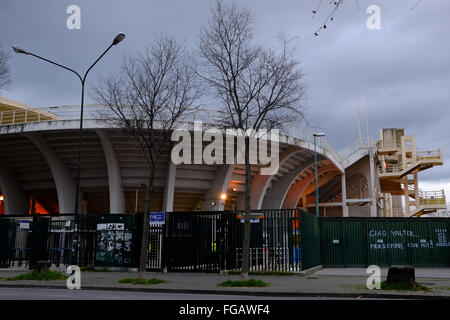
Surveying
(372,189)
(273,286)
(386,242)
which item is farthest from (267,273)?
(372,189)

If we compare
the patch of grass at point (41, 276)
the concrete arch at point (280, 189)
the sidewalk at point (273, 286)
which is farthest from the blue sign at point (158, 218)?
the concrete arch at point (280, 189)

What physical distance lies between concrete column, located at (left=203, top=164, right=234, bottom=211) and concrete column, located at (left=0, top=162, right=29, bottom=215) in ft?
47.8

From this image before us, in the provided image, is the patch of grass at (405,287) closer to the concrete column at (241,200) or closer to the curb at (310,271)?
the curb at (310,271)

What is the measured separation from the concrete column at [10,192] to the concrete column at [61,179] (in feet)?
15.0

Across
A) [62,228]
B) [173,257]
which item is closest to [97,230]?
[62,228]

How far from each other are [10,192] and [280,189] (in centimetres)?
2252

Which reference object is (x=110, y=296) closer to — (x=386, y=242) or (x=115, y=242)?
(x=115, y=242)

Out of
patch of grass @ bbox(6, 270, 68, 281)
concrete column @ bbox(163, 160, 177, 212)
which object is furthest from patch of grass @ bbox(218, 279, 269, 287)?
concrete column @ bbox(163, 160, 177, 212)

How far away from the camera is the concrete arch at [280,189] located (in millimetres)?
38812

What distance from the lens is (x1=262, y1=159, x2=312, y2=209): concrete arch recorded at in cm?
3881
